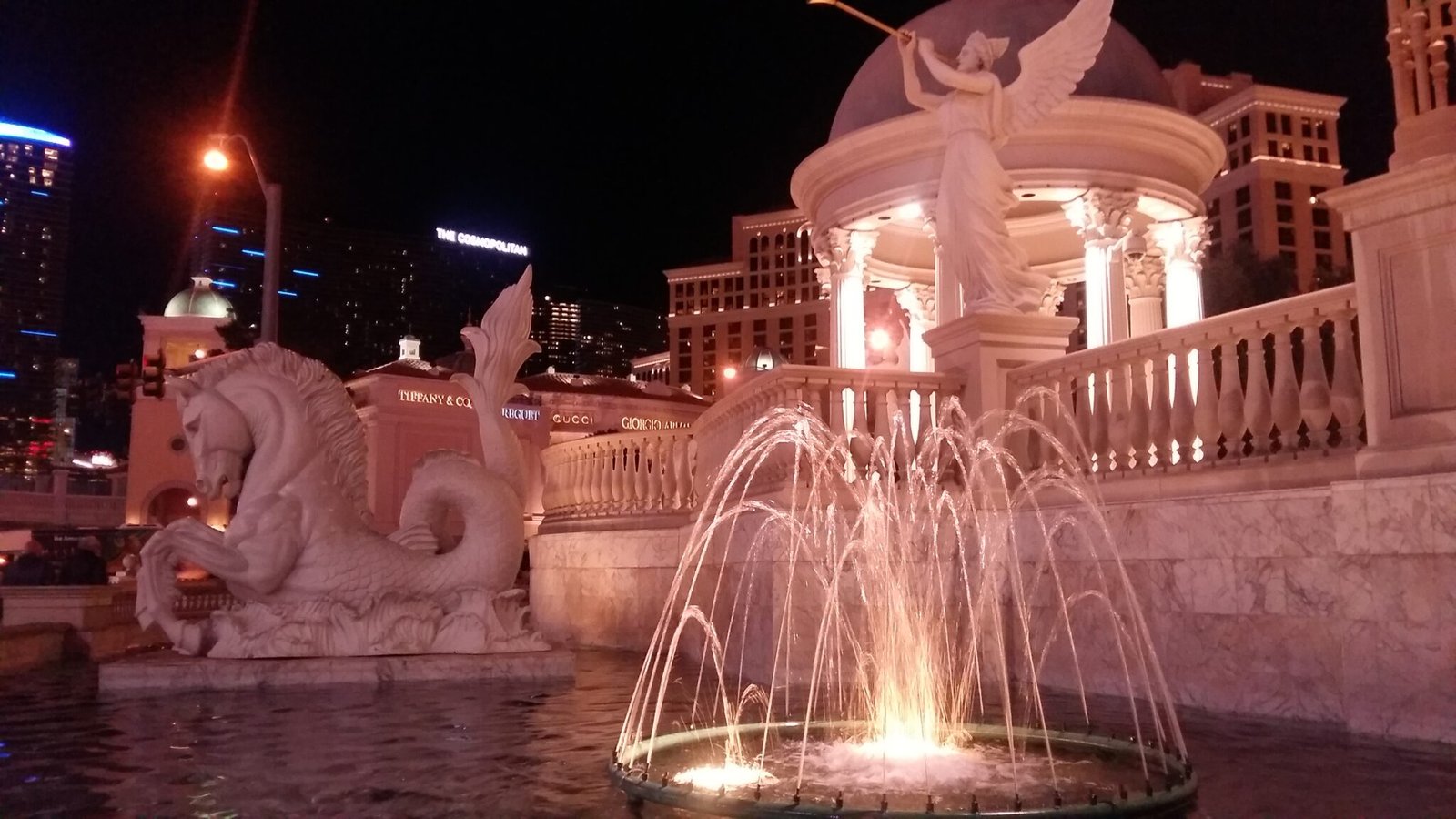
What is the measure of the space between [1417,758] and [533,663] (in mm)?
6236

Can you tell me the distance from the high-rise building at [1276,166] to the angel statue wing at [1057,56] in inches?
2013

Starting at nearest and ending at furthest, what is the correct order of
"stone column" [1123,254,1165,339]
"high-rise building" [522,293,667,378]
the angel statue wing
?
the angel statue wing < "stone column" [1123,254,1165,339] < "high-rise building" [522,293,667,378]

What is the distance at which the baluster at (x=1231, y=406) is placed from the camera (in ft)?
22.9

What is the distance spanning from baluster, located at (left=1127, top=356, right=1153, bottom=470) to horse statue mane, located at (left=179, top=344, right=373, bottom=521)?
609 cm

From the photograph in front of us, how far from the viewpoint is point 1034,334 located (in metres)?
9.28

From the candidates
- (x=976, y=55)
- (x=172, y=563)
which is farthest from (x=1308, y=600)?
(x=172, y=563)

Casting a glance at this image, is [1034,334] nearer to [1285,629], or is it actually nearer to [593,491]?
[1285,629]

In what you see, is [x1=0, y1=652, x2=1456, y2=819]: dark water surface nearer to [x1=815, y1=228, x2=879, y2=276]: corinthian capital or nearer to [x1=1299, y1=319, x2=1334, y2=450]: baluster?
[x1=1299, y1=319, x2=1334, y2=450]: baluster

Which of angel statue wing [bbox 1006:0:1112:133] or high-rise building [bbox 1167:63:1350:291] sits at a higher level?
high-rise building [bbox 1167:63:1350:291]

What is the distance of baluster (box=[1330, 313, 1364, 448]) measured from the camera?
20.6 ft

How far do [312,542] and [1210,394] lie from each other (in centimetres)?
674

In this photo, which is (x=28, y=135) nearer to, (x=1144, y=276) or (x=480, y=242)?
(x=480, y=242)

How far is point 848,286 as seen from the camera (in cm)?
1773

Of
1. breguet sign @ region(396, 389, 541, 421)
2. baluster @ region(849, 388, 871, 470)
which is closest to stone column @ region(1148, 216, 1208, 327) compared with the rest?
baluster @ region(849, 388, 871, 470)
